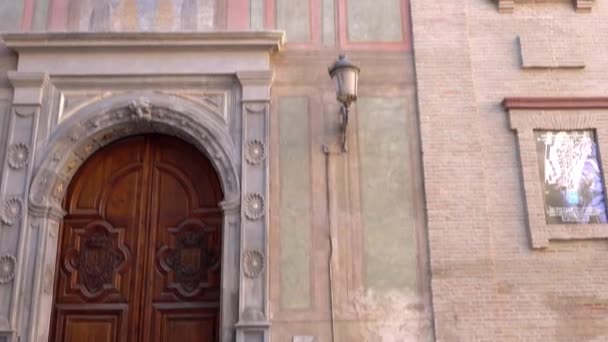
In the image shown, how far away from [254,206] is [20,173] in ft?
9.45

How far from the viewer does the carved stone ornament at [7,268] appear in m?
7.72

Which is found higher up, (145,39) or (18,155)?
(145,39)

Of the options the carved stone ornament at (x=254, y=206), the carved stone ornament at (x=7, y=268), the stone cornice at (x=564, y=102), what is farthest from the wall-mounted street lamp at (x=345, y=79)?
the carved stone ornament at (x=7, y=268)

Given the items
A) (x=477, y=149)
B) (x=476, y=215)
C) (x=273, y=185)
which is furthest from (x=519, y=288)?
(x=273, y=185)

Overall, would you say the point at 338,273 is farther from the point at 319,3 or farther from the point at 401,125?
the point at 319,3

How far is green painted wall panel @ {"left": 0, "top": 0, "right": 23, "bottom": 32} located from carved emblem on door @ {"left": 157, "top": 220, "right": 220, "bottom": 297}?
3467 mm

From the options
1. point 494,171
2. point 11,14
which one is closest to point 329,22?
point 494,171

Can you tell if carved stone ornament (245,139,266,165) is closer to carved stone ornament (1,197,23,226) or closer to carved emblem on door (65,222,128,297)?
carved emblem on door (65,222,128,297)

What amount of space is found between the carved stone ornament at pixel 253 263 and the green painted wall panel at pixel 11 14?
4.33m

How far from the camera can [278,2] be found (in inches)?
354

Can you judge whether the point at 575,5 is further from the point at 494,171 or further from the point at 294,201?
the point at 294,201

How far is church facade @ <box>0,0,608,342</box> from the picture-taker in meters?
7.73

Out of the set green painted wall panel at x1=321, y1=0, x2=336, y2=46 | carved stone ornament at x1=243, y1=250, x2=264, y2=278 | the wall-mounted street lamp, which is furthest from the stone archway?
green painted wall panel at x1=321, y1=0, x2=336, y2=46

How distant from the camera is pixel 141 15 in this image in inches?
349
